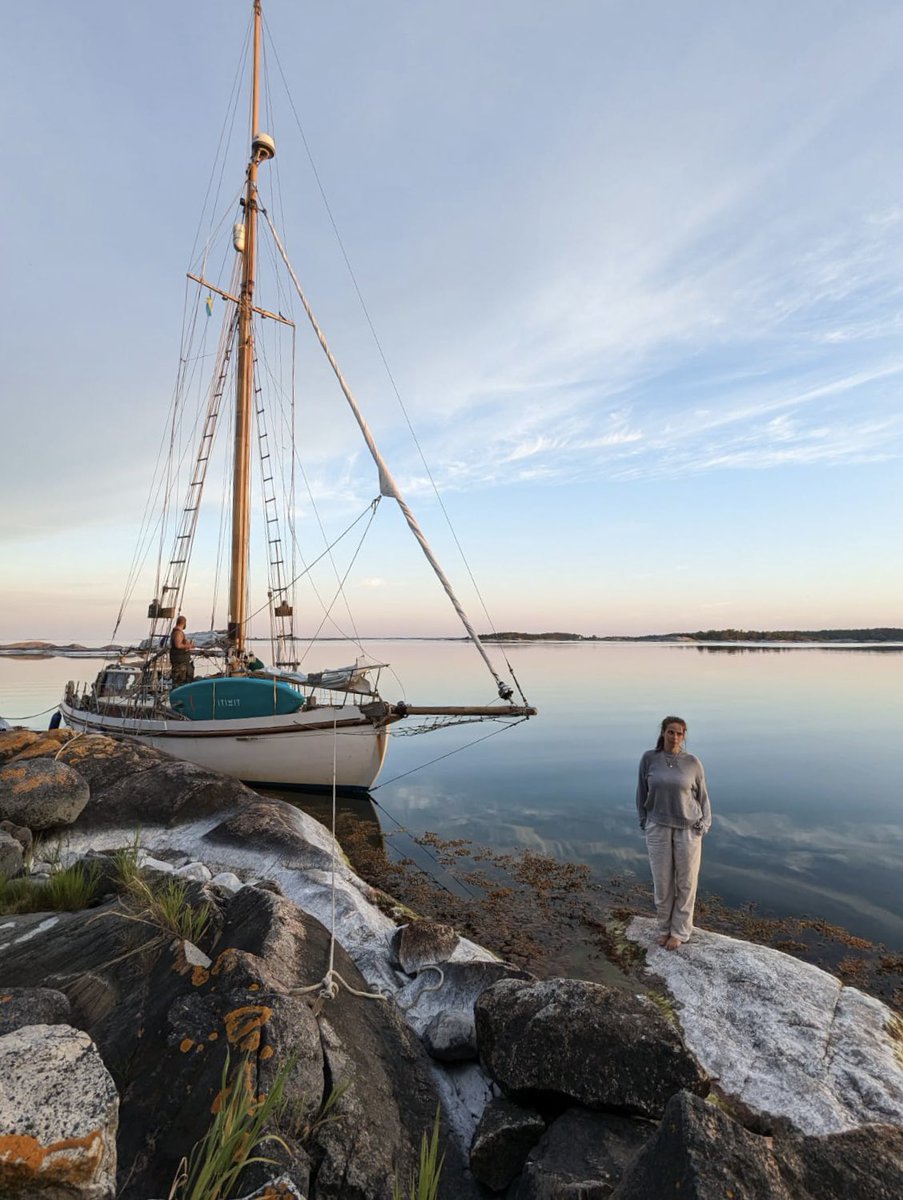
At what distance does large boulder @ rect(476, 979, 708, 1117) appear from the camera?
3.52m

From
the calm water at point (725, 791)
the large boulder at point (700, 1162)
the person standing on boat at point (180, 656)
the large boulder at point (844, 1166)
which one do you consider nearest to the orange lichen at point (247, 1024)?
the large boulder at point (700, 1162)

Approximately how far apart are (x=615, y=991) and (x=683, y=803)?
249 cm

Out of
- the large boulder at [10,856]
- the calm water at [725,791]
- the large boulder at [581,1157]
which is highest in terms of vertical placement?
the large boulder at [10,856]

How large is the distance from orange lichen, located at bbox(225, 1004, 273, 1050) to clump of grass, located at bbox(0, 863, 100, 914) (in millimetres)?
3766

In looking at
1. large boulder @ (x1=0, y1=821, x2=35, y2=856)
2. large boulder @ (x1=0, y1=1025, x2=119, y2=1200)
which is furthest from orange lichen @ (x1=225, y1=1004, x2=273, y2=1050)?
large boulder @ (x1=0, y1=821, x2=35, y2=856)

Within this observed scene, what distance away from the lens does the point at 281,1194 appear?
8.14 ft

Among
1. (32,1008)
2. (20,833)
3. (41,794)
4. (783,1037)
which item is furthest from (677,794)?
(41,794)

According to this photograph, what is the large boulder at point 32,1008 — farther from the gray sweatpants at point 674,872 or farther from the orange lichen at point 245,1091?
the gray sweatpants at point 674,872

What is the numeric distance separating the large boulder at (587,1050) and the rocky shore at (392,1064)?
0.01m

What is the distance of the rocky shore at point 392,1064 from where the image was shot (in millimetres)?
2600

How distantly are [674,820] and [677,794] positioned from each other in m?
0.29

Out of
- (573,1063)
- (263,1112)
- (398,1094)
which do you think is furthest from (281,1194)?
(573,1063)

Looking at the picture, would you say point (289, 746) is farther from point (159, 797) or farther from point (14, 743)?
point (14, 743)

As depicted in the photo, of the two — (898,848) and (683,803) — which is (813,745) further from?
(683,803)
